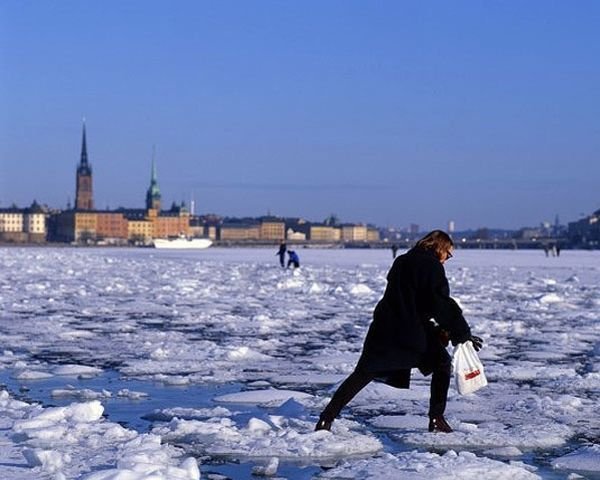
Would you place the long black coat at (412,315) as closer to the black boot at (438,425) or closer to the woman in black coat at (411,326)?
the woman in black coat at (411,326)

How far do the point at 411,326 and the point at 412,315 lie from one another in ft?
0.21

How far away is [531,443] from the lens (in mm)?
6219

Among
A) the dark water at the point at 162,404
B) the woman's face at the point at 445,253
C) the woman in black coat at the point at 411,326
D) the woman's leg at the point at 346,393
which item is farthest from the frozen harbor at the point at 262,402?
the woman's face at the point at 445,253

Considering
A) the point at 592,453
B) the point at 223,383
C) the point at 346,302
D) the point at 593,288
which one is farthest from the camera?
the point at 593,288

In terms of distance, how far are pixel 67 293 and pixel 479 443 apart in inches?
635

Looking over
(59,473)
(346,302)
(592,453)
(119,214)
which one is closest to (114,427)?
(59,473)

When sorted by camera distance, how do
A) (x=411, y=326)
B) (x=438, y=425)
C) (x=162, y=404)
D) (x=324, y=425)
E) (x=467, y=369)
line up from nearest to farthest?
(x=411, y=326), (x=324, y=425), (x=438, y=425), (x=467, y=369), (x=162, y=404)

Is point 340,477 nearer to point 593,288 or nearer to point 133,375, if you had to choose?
point 133,375

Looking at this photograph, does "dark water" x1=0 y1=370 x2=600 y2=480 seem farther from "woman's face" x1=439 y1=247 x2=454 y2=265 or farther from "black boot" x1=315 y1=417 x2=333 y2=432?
"woman's face" x1=439 y1=247 x2=454 y2=265

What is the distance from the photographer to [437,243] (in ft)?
21.0

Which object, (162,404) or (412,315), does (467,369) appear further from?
(162,404)

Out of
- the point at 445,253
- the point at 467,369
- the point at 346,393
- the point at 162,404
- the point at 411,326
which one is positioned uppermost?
the point at 445,253

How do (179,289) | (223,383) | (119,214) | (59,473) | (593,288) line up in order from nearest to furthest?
(59,473) → (223,383) → (179,289) → (593,288) → (119,214)

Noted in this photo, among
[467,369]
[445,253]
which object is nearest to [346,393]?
[467,369]
